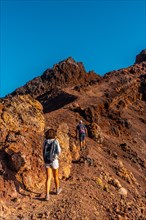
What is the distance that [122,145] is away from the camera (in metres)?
23.8

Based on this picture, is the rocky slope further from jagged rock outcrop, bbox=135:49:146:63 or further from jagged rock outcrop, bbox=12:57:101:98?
jagged rock outcrop, bbox=135:49:146:63

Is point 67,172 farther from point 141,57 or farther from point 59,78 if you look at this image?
point 141,57

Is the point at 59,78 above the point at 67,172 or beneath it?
above

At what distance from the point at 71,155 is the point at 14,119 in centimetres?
347

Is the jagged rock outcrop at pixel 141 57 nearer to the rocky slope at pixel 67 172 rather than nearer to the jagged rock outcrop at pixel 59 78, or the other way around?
the jagged rock outcrop at pixel 59 78

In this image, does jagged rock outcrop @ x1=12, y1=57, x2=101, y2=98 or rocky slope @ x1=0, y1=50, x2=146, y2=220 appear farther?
jagged rock outcrop @ x1=12, y1=57, x2=101, y2=98

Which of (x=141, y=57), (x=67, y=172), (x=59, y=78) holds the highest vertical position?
(x=141, y=57)

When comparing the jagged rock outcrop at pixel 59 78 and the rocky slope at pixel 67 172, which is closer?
the rocky slope at pixel 67 172

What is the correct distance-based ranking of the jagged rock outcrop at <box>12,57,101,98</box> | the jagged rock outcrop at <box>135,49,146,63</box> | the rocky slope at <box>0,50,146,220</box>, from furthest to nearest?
the jagged rock outcrop at <box>135,49,146,63</box>
the jagged rock outcrop at <box>12,57,101,98</box>
the rocky slope at <box>0,50,146,220</box>

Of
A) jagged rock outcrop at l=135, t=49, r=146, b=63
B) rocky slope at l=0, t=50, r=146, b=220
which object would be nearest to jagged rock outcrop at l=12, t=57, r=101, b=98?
jagged rock outcrop at l=135, t=49, r=146, b=63

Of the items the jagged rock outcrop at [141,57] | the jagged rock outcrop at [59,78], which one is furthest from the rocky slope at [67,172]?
the jagged rock outcrop at [141,57]

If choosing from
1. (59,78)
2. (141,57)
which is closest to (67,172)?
(59,78)

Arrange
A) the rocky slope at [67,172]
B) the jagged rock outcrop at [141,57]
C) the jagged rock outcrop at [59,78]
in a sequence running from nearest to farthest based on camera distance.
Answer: the rocky slope at [67,172] → the jagged rock outcrop at [59,78] → the jagged rock outcrop at [141,57]

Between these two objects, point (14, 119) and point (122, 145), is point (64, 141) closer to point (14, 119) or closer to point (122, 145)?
point (14, 119)
